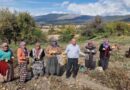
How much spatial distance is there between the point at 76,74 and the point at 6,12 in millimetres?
31012

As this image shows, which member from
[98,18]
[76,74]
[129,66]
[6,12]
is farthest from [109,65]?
[98,18]

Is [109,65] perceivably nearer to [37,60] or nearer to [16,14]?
[37,60]

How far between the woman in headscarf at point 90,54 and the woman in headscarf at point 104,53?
0.34 meters

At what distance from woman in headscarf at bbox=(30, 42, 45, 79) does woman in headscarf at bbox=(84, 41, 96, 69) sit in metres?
2.18

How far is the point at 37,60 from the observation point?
13.6 metres

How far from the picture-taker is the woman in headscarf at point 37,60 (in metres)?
13.5

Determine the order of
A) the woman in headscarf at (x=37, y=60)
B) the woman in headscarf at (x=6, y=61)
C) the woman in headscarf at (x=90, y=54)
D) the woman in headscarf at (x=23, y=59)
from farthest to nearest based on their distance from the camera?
the woman in headscarf at (x=90, y=54) < the woman in headscarf at (x=37, y=60) < the woman in headscarf at (x=23, y=59) < the woman in headscarf at (x=6, y=61)

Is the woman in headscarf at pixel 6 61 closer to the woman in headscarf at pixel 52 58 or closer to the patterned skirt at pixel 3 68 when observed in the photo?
the patterned skirt at pixel 3 68

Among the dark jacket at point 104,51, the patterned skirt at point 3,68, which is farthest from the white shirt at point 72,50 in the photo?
the patterned skirt at point 3,68

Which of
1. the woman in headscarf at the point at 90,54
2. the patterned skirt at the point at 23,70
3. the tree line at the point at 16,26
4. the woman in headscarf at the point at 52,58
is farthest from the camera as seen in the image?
the tree line at the point at 16,26

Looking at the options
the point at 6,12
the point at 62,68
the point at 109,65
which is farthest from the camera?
the point at 6,12

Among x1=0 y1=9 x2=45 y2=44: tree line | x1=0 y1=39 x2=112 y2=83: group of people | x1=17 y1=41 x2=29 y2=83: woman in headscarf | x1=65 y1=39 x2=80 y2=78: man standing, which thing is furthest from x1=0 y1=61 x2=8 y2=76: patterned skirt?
x1=0 y1=9 x2=45 y2=44: tree line

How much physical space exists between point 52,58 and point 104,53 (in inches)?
96.5

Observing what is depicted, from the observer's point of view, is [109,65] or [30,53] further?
[109,65]
